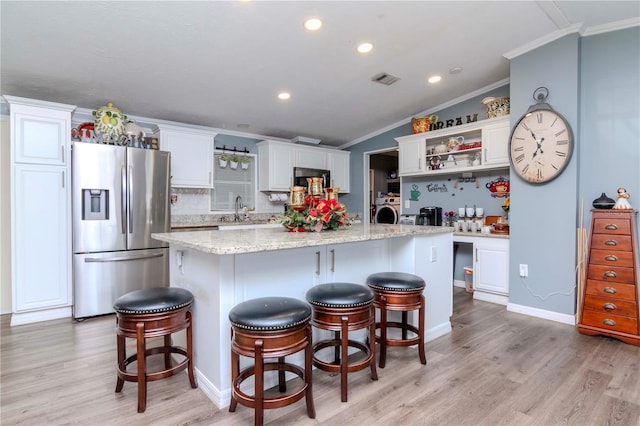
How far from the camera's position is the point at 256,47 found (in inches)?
118

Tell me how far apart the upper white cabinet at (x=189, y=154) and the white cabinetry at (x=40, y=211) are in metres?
1.12

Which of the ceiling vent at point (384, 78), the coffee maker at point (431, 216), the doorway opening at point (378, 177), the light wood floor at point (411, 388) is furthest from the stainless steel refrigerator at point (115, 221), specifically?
the doorway opening at point (378, 177)

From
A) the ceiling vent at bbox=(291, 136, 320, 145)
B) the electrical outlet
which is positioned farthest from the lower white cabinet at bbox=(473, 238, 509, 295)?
the ceiling vent at bbox=(291, 136, 320, 145)

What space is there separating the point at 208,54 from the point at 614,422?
383cm

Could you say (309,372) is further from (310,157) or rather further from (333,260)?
(310,157)

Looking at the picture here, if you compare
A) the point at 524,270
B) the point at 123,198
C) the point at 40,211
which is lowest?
the point at 524,270

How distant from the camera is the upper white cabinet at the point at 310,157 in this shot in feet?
18.5

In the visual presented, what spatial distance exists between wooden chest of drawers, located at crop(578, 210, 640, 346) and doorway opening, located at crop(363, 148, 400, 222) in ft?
10.9

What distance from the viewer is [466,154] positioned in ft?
15.0

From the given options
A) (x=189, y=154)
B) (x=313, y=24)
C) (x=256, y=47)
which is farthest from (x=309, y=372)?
(x=189, y=154)

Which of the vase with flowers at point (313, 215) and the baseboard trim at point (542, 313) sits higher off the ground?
the vase with flowers at point (313, 215)

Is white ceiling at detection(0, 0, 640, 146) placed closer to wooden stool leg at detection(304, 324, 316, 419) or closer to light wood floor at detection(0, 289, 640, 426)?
wooden stool leg at detection(304, 324, 316, 419)

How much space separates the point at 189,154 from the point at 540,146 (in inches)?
166

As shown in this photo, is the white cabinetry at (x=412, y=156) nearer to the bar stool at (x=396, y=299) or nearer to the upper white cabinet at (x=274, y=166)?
the upper white cabinet at (x=274, y=166)
